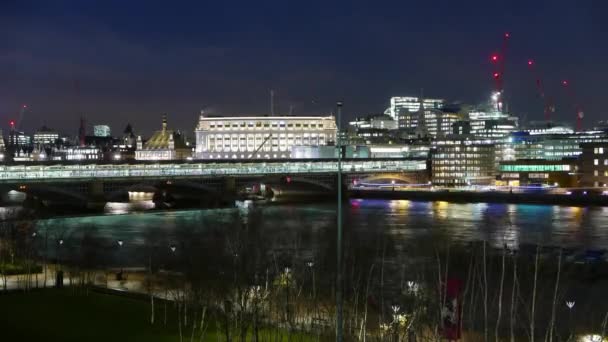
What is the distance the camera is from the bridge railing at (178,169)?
40188 mm

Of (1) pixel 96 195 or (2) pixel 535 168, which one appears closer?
(1) pixel 96 195

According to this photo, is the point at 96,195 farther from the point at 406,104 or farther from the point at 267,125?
the point at 406,104

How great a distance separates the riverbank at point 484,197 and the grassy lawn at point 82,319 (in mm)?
36232

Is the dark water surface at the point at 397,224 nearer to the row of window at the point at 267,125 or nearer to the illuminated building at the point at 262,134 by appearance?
the illuminated building at the point at 262,134

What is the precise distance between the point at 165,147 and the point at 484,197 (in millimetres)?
61397

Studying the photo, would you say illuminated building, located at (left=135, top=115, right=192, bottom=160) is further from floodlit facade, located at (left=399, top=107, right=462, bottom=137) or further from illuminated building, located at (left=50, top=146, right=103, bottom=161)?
floodlit facade, located at (left=399, top=107, right=462, bottom=137)

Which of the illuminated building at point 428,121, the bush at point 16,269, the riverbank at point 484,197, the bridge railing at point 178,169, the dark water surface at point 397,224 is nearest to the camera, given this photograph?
the bush at point 16,269

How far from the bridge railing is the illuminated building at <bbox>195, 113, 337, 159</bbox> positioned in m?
26.1

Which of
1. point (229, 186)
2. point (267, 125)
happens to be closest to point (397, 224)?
point (229, 186)

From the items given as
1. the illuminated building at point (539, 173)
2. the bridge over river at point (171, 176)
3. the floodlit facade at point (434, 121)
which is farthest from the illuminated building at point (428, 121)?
the bridge over river at point (171, 176)

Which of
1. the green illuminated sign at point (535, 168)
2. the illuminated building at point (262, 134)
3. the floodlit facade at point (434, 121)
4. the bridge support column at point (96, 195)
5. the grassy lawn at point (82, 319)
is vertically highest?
the floodlit facade at point (434, 121)

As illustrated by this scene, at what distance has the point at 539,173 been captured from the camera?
2446 inches

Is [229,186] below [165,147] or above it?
below

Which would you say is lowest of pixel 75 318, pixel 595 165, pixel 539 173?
pixel 75 318
